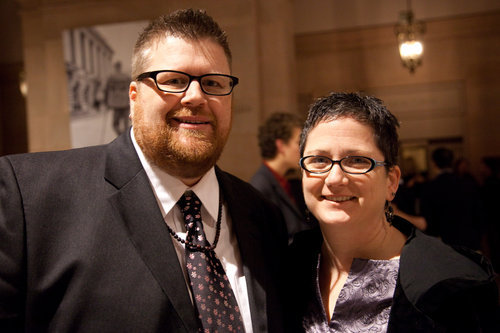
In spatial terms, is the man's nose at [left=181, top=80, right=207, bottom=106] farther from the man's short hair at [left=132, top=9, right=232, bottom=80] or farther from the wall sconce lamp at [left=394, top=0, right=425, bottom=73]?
the wall sconce lamp at [left=394, top=0, right=425, bottom=73]

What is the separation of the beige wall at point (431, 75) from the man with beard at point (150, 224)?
7728mm

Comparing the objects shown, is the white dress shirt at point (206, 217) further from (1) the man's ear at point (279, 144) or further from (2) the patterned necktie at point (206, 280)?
(1) the man's ear at point (279, 144)

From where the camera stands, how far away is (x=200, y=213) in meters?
1.69

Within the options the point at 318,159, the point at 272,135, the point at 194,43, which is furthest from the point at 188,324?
the point at 272,135

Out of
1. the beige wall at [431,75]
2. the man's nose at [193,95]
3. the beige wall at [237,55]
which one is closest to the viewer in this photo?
the man's nose at [193,95]

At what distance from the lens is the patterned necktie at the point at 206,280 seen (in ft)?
4.89

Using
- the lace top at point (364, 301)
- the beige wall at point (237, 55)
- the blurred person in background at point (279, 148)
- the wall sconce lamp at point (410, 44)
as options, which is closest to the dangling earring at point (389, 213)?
the lace top at point (364, 301)

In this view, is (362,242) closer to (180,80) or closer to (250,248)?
(250,248)

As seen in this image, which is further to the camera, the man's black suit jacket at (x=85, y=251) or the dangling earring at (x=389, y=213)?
the dangling earring at (x=389, y=213)

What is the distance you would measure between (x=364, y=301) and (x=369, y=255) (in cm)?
19

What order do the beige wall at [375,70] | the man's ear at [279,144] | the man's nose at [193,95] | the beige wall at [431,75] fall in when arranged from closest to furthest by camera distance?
1. the man's nose at [193,95]
2. the man's ear at [279,144]
3. the beige wall at [375,70]
4. the beige wall at [431,75]

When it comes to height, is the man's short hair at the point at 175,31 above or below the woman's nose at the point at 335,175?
above

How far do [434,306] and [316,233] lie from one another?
627 mm

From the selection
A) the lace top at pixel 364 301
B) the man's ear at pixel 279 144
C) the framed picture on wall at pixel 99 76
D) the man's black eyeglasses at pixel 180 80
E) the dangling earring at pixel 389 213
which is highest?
the framed picture on wall at pixel 99 76
